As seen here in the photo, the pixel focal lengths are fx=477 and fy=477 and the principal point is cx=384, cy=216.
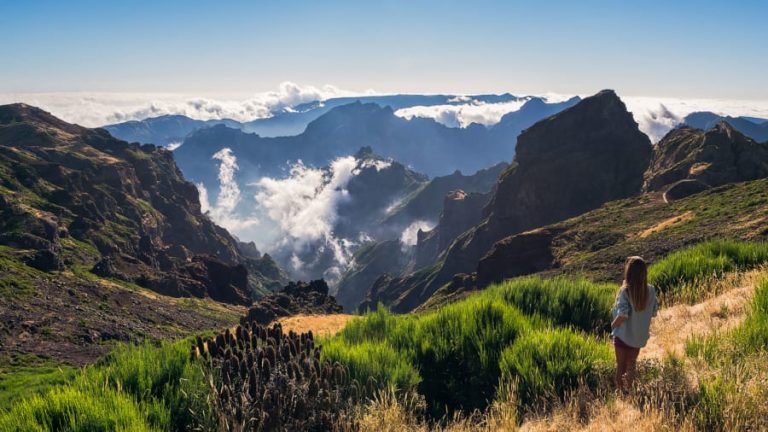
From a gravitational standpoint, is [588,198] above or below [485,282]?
above

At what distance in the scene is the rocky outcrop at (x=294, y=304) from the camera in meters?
68.0

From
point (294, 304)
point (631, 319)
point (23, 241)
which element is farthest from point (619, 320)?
point (23, 241)

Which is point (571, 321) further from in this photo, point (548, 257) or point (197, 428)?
point (548, 257)

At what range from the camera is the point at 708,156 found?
92562 millimetres

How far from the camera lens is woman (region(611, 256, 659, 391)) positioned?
7539 mm

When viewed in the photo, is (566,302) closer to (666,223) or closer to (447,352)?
(447,352)

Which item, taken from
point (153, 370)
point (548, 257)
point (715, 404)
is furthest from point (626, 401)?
point (548, 257)

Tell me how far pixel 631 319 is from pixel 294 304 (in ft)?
245

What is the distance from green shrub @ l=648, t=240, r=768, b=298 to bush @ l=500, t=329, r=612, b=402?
6.59 m

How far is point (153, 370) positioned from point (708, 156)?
10917 centimetres

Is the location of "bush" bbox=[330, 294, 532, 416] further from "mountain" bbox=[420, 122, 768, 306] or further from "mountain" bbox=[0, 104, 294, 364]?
"mountain" bbox=[0, 104, 294, 364]

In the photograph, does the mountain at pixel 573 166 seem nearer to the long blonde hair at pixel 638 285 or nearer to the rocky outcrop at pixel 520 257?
the rocky outcrop at pixel 520 257

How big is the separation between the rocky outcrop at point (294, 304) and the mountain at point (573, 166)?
35357 mm

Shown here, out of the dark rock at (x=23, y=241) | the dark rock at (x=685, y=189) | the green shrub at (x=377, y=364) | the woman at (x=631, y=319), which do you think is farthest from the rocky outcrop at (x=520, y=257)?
the dark rock at (x=23, y=241)
